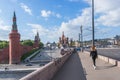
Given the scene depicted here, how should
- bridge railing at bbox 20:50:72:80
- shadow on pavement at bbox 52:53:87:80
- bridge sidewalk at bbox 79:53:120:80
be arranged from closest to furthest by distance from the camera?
bridge railing at bbox 20:50:72:80 < bridge sidewalk at bbox 79:53:120:80 < shadow on pavement at bbox 52:53:87:80

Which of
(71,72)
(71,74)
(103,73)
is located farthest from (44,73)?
(71,72)

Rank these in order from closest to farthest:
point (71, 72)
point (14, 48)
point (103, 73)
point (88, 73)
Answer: point (103, 73), point (88, 73), point (71, 72), point (14, 48)

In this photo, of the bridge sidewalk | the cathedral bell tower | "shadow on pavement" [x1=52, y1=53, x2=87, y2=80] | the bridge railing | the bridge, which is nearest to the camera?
the bridge railing

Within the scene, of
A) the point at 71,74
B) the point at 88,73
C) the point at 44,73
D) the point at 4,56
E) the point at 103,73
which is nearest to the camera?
the point at 44,73

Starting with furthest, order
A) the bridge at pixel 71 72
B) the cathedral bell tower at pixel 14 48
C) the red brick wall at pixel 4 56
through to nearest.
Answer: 1. the red brick wall at pixel 4 56
2. the cathedral bell tower at pixel 14 48
3. the bridge at pixel 71 72

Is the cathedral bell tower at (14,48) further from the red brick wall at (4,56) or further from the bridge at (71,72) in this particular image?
the bridge at (71,72)

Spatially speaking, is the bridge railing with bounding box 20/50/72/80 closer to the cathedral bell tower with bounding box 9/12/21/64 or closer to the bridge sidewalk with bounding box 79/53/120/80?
the bridge sidewalk with bounding box 79/53/120/80

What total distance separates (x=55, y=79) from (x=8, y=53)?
54.2 meters

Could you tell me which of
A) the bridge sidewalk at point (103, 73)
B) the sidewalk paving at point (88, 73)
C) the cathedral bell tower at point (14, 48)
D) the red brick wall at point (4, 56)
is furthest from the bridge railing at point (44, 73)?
the red brick wall at point (4, 56)

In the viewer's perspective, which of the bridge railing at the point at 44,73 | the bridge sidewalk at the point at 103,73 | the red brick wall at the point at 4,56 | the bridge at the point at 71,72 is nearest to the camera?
the bridge railing at the point at 44,73

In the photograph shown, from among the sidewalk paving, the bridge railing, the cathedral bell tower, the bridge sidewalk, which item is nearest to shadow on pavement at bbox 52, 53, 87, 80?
the sidewalk paving

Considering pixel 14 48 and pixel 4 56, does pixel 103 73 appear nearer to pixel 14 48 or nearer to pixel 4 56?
pixel 14 48

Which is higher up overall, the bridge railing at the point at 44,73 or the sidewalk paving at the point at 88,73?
the bridge railing at the point at 44,73

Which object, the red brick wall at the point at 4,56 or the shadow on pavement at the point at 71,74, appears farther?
the red brick wall at the point at 4,56
